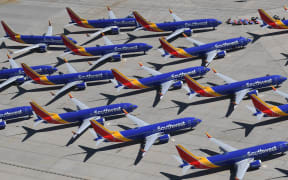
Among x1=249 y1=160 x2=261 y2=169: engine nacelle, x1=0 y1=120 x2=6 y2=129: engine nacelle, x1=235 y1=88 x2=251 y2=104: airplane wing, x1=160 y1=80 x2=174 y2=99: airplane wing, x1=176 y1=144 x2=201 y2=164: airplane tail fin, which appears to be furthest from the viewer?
x1=160 y1=80 x2=174 y2=99: airplane wing

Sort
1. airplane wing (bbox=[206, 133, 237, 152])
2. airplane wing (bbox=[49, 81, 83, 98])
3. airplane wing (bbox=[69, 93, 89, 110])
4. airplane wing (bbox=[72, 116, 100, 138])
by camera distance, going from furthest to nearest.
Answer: airplane wing (bbox=[49, 81, 83, 98]) < airplane wing (bbox=[69, 93, 89, 110]) < airplane wing (bbox=[72, 116, 100, 138]) < airplane wing (bbox=[206, 133, 237, 152])

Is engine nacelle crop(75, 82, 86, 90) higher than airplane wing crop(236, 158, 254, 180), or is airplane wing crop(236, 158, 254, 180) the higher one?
engine nacelle crop(75, 82, 86, 90)

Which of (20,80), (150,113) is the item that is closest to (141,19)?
(20,80)

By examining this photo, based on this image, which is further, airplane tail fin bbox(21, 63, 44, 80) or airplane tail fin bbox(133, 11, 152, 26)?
airplane tail fin bbox(133, 11, 152, 26)

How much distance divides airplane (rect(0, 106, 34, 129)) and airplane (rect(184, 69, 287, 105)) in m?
37.0

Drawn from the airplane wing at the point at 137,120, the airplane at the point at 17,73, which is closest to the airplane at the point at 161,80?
the airplane wing at the point at 137,120

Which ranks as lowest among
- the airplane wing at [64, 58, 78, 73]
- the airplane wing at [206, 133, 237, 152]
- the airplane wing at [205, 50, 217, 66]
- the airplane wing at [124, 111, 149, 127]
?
the airplane wing at [206, 133, 237, 152]

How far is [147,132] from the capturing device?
94875mm

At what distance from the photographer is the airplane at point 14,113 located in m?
104

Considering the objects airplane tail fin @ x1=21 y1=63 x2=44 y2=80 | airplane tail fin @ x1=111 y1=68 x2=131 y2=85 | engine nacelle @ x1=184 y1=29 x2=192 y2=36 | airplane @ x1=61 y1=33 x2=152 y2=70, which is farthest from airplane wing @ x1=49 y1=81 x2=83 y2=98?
engine nacelle @ x1=184 y1=29 x2=192 y2=36

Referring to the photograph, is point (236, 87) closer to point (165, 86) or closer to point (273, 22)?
point (165, 86)

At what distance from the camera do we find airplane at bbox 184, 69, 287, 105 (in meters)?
105

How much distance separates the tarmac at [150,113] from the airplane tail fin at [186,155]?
3.90m

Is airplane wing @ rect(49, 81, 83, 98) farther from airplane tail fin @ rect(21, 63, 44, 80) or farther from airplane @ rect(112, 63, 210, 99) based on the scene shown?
airplane @ rect(112, 63, 210, 99)
